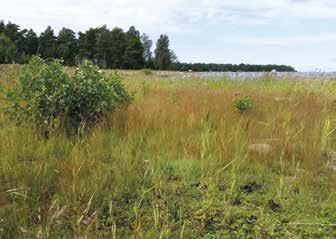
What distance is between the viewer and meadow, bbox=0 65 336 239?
310 centimetres

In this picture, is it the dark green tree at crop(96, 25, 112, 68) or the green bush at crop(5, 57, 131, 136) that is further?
the dark green tree at crop(96, 25, 112, 68)

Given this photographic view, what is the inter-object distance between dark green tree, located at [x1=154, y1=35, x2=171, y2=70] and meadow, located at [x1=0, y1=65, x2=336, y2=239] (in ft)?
172

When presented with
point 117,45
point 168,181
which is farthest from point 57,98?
point 117,45

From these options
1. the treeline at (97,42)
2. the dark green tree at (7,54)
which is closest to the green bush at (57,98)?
the dark green tree at (7,54)

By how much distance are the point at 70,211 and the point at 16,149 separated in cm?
115

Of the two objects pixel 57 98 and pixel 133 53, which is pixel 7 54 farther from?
pixel 133 53

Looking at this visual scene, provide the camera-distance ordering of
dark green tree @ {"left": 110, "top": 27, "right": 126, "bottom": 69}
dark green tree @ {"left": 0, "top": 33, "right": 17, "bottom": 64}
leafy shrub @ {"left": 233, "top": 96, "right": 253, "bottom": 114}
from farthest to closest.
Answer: dark green tree @ {"left": 110, "top": 27, "right": 126, "bottom": 69}, dark green tree @ {"left": 0, "top": 33, "right": 17, "bottom": 64}, leafy shrub @ {"left": 233, "top": 96, "right": 253, "bottom": 114}

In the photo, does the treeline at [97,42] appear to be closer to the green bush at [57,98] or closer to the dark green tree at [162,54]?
the dark green tree at [162,54]

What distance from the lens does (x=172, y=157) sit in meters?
4.31

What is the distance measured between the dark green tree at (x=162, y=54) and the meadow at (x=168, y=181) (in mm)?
52390

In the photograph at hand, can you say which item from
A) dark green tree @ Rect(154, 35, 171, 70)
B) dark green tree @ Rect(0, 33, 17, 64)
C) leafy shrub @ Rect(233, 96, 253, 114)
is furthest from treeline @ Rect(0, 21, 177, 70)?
leafy shrub @ Rect(233, 96, 253, 114)

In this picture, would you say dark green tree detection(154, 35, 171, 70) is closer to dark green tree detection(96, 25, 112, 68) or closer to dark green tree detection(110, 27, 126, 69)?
dark green tree detection(110, 27, 126, 69)

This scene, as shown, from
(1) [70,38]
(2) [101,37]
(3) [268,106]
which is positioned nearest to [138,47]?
(2) [101,37]

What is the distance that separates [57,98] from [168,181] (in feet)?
5.64
